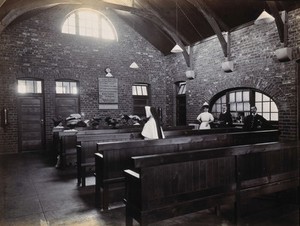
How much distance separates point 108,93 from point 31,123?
3.25 metres

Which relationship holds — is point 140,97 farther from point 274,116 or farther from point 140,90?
point 274,116

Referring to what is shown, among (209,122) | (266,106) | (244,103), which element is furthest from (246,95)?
(209,122)

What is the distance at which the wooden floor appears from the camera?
3404 mm

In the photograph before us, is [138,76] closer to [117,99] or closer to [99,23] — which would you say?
[117,99]

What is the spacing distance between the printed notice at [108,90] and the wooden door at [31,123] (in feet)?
7.81

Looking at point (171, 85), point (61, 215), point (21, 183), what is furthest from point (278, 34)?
point (21, 183)

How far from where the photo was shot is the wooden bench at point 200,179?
276cm

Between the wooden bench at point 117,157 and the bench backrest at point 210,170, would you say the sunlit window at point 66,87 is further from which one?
the bench backrest at point 210,170

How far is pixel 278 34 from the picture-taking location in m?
7.09

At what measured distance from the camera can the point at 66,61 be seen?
1004 cm

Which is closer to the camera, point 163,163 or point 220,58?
point 163,163

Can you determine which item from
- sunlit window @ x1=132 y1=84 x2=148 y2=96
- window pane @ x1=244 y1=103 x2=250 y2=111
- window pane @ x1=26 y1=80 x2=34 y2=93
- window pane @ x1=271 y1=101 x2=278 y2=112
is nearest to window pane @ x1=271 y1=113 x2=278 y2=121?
window pane @ x1=271 y1=101 x2=278 y2=112

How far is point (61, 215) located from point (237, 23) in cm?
759

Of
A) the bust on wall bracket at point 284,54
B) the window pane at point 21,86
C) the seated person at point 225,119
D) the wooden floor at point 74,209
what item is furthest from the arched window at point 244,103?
the window pane at point 21,86
